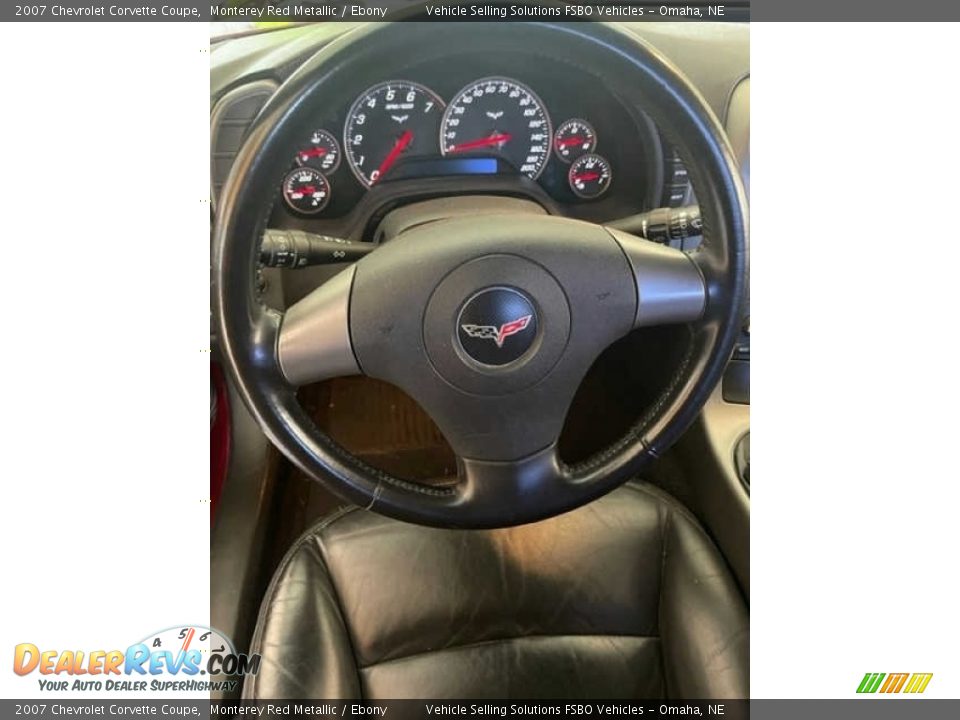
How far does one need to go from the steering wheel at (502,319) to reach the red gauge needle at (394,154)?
0.90ft

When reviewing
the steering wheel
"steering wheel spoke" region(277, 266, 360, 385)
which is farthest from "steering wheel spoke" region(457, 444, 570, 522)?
"steering wheel spoke" region(277, 266, 360, 385)

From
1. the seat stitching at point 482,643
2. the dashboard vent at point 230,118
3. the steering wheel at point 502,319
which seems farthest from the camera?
the seat stitching at point 482,643

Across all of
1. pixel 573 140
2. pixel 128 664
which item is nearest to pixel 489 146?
pixel 573 140

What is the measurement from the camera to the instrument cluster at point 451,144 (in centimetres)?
94

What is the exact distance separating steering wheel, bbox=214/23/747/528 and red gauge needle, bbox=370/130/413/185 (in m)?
0.27

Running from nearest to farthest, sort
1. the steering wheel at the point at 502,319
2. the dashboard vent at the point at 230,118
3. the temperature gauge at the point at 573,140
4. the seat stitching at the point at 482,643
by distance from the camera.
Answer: the steering wheel at the point at 502,319
the dashboard vent at the point at 230,118
the seat stitching at the point at 482,643
the temperature gauge at the point at 573,140

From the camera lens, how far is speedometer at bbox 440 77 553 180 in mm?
943

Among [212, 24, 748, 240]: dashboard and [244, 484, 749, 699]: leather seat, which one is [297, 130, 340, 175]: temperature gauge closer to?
[212, 24, 748, 240]: dashboard

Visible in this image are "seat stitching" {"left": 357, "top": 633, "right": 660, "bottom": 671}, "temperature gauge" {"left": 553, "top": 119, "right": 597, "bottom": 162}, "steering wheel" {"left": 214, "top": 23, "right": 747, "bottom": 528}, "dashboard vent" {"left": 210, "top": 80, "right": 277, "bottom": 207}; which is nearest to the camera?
"steering wheel" {"left": 214, "top": 23, "right": 747, "bottom": 528}

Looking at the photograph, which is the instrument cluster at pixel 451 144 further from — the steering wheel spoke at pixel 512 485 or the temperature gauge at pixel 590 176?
the steering wheel spoke at pixel 512 485

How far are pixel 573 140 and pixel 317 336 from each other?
46 centimetres
